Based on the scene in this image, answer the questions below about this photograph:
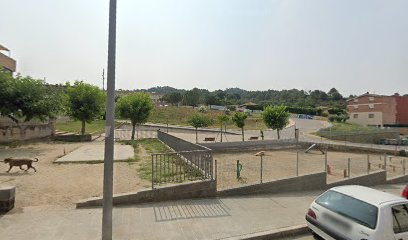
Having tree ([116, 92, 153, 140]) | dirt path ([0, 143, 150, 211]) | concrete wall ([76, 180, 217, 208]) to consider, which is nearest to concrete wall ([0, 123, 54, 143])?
tree ([116, 92, 153, 140])

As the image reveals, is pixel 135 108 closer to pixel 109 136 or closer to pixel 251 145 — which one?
pixel 251 145

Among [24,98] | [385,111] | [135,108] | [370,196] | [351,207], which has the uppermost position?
[385,111]

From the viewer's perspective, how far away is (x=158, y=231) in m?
6.24

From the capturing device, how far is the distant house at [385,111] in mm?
59000

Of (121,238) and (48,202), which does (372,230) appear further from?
(48,202)

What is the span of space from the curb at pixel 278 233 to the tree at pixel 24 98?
66.4 ft

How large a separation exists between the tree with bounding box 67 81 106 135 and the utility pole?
24.8 m

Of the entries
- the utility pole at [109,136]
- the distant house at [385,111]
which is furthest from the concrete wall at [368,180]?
the distant house at [385,111]

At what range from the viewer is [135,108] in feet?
107

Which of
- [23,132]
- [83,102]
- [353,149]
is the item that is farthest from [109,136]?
[353,149]

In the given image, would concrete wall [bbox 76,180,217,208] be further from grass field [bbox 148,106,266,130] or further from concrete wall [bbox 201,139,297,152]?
grass field [bbox 148,106,266,130]

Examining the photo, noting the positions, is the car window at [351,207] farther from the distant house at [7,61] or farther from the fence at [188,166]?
the distant house at [7,61]

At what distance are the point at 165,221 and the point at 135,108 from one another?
Result: 26971 mm

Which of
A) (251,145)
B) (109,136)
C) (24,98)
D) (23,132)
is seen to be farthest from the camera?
(251,145)
